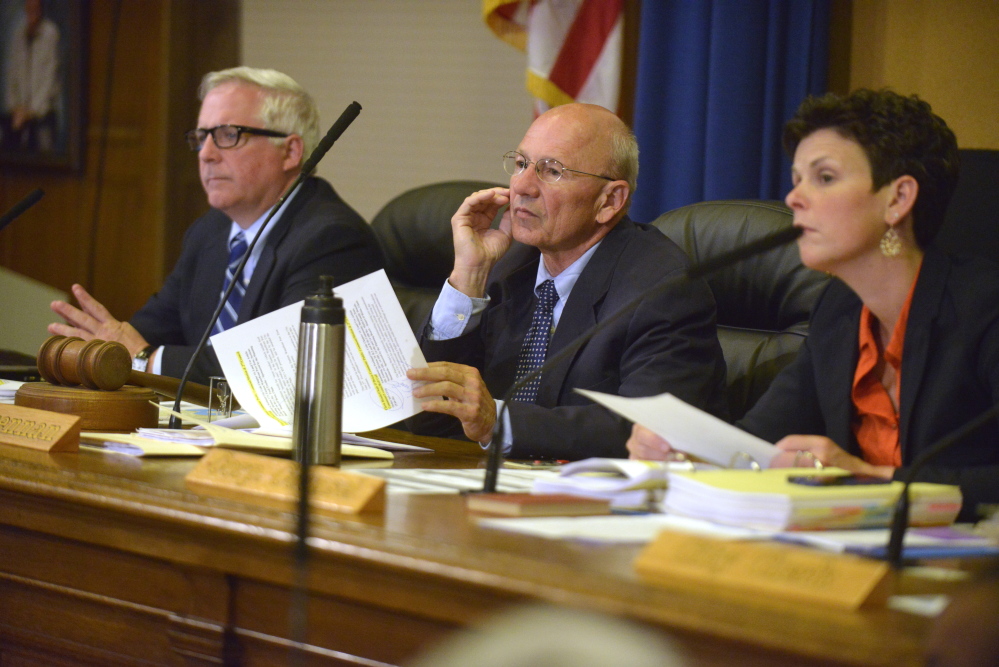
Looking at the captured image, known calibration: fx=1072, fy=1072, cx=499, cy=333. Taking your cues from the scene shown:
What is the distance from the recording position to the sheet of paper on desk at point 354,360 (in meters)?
1.60

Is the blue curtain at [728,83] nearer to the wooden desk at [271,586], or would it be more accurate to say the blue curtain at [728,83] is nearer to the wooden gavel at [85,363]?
the wooden gavel at [85,363]

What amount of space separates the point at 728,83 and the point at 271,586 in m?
2.07

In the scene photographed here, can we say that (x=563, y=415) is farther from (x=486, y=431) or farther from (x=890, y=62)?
(x=890, y=62)

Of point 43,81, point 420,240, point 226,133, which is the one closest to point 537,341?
point 420,240

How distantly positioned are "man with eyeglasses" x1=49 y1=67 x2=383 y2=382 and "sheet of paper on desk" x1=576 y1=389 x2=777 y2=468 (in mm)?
1460

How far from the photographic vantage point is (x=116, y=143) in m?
4.41

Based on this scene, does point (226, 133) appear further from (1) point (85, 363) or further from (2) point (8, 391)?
(1) point (85, 363)

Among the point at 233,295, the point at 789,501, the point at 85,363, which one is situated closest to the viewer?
the point at 789,501

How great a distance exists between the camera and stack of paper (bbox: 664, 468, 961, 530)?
1042 mm

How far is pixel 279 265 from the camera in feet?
8.63

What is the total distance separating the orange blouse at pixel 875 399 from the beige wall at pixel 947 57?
132 centimetres

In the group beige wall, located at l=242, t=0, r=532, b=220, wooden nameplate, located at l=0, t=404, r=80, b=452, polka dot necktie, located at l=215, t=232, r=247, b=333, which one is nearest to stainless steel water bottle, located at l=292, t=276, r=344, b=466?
wooden nameplate, located at l=0, t=404, r=80, b=452

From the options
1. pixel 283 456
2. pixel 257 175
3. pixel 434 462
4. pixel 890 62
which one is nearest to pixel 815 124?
pixel 434 462

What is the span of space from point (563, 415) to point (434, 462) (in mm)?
305
